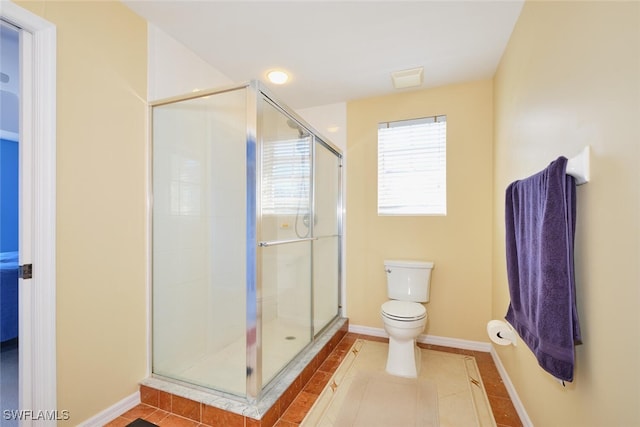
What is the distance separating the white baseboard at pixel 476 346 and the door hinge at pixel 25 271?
2476mm

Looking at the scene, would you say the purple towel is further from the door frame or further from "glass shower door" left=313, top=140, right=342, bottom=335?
the door frame

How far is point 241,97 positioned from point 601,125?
1.59m

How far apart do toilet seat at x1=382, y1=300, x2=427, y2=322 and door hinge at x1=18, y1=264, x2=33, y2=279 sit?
2081mm

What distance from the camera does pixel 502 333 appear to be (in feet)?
5.39

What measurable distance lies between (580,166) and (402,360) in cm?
174

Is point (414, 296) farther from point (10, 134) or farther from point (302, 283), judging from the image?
point (10, 134)

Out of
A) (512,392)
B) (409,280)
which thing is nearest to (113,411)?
(409,280)

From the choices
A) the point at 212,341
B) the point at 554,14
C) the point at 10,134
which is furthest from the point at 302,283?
the point at 554,14

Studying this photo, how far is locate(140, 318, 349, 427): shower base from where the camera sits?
4.99ft

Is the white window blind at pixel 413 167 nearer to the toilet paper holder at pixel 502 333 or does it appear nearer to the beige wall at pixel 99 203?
the toilet paper holder at pixel 502 333

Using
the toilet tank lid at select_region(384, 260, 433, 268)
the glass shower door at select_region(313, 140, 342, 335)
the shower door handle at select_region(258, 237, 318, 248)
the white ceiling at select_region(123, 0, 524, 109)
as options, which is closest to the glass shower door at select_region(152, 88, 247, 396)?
the shower door handle at select_region(258, 237, 318, 248)

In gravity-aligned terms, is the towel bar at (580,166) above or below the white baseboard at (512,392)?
above

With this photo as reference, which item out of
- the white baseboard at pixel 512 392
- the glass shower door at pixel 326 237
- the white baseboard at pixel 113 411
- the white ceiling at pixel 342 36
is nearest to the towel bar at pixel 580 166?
the white ceiling at pixel 342 36

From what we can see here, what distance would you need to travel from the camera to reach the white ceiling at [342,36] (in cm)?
170
